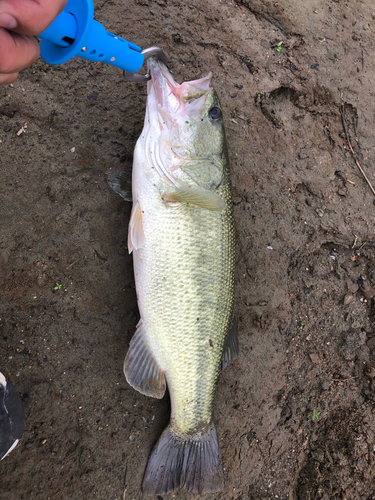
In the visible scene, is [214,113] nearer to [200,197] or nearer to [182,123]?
[182,123]

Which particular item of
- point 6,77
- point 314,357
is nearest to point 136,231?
point 6,77

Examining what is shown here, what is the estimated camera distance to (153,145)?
2.30 m

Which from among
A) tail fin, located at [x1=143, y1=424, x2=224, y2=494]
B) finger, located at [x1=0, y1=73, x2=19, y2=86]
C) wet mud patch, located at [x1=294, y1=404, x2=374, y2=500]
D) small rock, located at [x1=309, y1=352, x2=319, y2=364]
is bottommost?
wet mud patch, located at [x1=294, y1=404, x2=374, y2=500]

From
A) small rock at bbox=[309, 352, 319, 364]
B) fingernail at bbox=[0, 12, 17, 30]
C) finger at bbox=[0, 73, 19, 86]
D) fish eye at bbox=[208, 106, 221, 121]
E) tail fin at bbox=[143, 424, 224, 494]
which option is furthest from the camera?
small rock at bbox=[309, 352, 319, 364]

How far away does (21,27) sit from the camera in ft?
3.98

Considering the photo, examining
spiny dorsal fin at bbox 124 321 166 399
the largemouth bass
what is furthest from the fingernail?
spiny dorsal fin at bbox 124 321 166 399

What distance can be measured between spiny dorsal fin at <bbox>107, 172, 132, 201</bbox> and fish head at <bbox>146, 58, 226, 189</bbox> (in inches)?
15.6

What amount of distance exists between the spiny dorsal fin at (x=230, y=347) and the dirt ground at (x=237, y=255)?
392mm

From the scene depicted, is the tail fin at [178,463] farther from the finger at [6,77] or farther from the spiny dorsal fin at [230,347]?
the finger at [6,77]

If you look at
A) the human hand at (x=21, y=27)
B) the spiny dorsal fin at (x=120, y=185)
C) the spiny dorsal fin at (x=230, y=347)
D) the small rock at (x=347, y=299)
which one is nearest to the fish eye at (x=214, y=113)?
the spiny dorsal fin at (x=120, y=185)

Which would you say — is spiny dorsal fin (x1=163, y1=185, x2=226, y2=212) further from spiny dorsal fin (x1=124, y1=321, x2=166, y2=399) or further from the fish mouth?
spiny dorsal fin (x1=124, y1=321, x2=166, y2=399)

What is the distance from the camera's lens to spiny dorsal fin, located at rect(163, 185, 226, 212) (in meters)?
2.12

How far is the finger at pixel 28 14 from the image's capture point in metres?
1.13

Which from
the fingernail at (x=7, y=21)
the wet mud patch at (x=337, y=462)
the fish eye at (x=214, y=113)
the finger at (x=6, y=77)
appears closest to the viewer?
the fingernail at (x=7, y=21)
